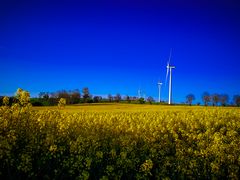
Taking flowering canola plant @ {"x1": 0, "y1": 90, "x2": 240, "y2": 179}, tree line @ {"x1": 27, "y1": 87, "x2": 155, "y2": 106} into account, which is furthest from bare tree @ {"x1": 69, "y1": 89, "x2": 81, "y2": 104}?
flowering canola plant @ {"x1": 0, "y1": 90, "x2": 240, "y2": 179}

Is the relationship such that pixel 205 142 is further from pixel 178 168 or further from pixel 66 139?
pixel 66 139

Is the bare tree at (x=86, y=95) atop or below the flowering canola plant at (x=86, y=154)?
atop

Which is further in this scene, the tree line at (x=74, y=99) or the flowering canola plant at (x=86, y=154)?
the tree line at (x=74, y=99)

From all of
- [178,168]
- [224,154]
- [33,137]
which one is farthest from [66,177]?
[224,154]

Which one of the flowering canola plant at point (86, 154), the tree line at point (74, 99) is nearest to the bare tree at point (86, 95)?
the tree line at point (74, 99)

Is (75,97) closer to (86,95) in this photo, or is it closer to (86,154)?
(86,95)

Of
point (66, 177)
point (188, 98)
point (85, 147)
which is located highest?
point (188, 98)

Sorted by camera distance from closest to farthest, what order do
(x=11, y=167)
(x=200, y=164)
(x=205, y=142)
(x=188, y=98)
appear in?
(x=11, y=167) → (x=200, y=164) → (x=205, y=142) → (x=188, y=98)

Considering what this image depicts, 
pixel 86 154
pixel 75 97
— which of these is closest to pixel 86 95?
pixel 75 97

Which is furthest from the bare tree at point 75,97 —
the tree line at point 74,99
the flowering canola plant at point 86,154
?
the flowering canola plant at point 86,154

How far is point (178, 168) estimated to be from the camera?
13594mm

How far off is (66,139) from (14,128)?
2602mm

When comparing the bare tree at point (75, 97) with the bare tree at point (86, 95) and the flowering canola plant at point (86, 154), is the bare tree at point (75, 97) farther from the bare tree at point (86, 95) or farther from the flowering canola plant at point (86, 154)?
the flowering canola plant at point (86, 154)

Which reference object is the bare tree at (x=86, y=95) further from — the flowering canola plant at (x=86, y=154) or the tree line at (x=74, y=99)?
the flowering canola plant at (x=86, y=154)
